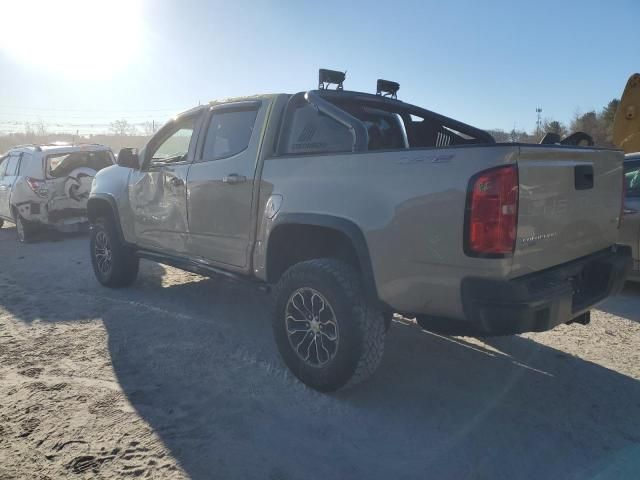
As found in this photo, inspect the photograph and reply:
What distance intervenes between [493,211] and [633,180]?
13.7 ft

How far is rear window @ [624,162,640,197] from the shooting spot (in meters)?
5.53

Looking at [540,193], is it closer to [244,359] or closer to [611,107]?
[244,359]

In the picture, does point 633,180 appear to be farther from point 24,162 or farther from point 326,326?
point 24,162

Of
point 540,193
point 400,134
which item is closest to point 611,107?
point 400,134

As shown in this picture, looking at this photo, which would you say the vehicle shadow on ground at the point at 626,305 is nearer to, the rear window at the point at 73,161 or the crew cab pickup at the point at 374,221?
the crew cab pickup at the point at 374,221

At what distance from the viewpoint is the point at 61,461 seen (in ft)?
8.50

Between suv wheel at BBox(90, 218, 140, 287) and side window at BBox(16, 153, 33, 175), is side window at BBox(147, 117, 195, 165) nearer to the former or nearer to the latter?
suv wheel at BBox(90, 218, 140, 287)

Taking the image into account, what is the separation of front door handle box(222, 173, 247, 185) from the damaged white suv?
6323 mm

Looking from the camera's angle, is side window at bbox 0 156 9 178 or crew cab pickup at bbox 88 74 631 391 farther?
side window at bbox 0 156 9 178

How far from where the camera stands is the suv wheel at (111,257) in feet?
18.2

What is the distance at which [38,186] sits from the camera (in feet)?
29.3

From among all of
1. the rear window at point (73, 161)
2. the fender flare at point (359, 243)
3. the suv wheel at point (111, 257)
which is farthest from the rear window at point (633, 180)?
the rear window at point (73, 161)

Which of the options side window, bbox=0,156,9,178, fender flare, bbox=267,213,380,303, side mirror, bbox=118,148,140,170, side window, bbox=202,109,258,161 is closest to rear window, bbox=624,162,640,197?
fender flare, bbox=267,213,380,303

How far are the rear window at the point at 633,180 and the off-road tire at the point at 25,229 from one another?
30.8ft
